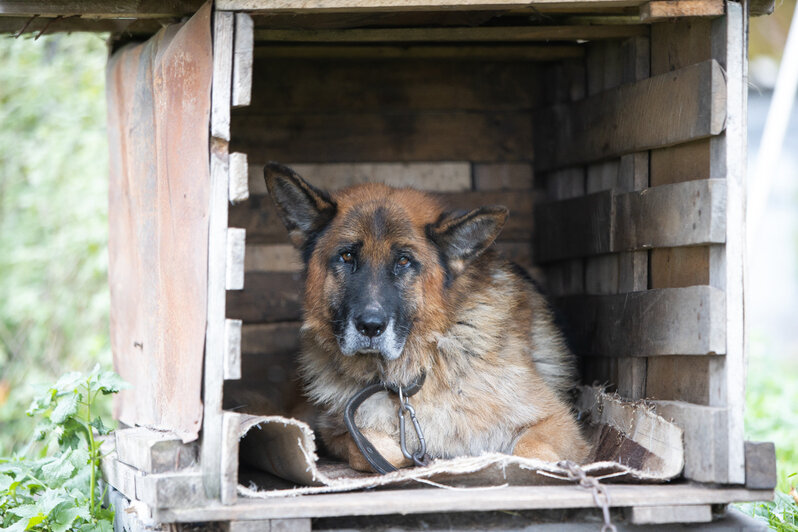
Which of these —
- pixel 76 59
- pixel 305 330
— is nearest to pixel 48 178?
pixel 76 59

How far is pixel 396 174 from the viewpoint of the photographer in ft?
18.9

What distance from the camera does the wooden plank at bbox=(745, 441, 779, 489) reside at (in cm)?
323

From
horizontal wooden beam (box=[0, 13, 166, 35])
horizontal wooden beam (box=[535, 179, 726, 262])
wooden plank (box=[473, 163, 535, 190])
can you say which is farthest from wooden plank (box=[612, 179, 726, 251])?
horizontal wooden beam (box=[0, 13, 166, 35])

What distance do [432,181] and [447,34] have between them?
Answer: 1.42 metres

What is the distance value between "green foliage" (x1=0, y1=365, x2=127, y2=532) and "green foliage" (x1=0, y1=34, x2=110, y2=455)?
4.83 meters

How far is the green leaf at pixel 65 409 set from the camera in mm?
3770

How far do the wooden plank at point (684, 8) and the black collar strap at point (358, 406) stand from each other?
1.95 meters

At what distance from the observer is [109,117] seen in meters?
4.73

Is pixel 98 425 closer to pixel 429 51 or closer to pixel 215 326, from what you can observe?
pixel 215 326

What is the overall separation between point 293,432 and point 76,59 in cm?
761

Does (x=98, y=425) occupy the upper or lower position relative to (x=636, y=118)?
lower

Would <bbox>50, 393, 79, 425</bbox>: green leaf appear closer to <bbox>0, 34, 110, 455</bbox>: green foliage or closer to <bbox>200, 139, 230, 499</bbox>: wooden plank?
<bbox>200, 139, 230, 499</bbox>: wooden plank

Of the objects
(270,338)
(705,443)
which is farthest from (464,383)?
(270,338)

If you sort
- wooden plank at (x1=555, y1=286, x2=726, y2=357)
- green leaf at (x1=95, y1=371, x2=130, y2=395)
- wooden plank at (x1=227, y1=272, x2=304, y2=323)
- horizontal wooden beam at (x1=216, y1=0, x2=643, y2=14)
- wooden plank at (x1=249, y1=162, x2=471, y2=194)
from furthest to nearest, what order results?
wooden plank at (x1=249, y1=162, x2=471, y2=194), wooden plank at (x1=227, y1=272, x2=304, y2=323), green leaf at (x1=95, y1=371, x2=130, y2=395), wooden plank at (x1=555, y1=286, x2=726, y2=357), horizontal wooden beam at (x1=216, y1=0, x2=643, y2=14)
